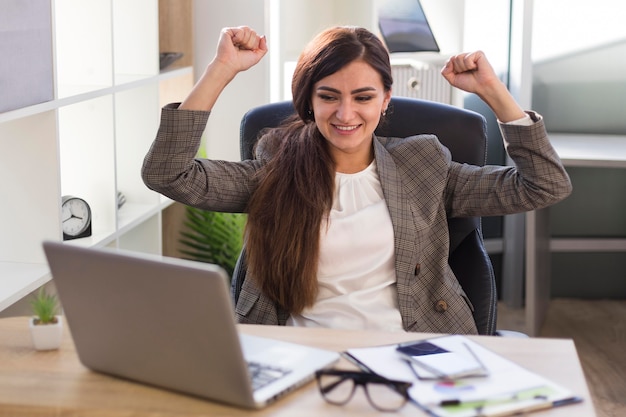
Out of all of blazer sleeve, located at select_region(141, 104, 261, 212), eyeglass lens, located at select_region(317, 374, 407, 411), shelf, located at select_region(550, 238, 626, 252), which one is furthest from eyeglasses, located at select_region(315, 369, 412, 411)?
shelf, located at select_region(550, 238, 626, 252)

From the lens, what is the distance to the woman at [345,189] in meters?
2.20

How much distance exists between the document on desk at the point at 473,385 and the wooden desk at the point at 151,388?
0.03 meters

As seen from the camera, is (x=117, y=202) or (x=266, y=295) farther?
(x=117, y=202)

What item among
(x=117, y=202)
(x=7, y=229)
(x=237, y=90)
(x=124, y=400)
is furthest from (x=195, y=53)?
(x=124, y=400)

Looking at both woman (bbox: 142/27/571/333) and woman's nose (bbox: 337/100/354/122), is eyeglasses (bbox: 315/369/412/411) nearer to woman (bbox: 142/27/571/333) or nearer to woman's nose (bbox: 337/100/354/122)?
woman (bbox: 142/27/571/333)

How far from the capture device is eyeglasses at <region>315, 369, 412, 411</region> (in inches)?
56.5

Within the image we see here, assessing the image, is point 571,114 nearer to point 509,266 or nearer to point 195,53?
point 509,266

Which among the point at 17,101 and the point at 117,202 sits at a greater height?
the point at 17,101

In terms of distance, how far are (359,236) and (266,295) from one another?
24 cm

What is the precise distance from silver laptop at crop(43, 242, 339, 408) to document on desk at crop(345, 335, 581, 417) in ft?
0.31

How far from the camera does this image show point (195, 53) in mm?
3812

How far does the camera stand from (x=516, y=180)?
232 centimetres

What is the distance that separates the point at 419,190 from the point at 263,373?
90 cm

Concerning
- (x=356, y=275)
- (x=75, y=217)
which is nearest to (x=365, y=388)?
(x=356, y=275)
